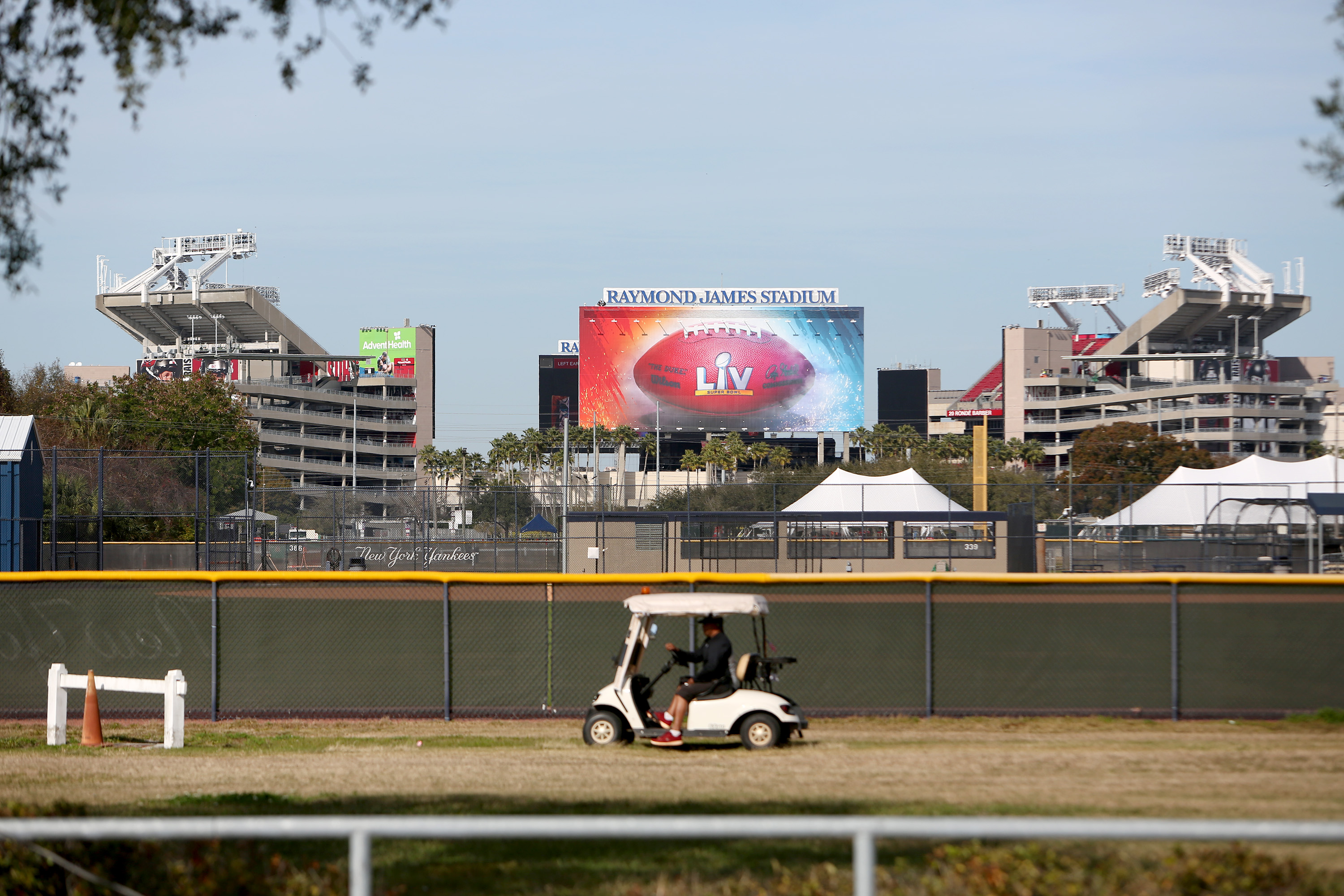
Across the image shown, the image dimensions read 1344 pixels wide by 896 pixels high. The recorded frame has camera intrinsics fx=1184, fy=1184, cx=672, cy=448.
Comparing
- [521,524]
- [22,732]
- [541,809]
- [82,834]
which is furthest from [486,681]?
[521,524]

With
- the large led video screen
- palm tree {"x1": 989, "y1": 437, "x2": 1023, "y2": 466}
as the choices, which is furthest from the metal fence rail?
palm tree {"x1": 989, "y1": 437, "x2": 1023, "y2": 466}

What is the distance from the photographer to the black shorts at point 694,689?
41.6ft

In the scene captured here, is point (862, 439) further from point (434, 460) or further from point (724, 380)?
point (434, 460)

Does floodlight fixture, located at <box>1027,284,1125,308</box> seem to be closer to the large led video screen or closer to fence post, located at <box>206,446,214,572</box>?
the large led video screen

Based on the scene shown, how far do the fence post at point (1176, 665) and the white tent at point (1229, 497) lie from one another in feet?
71.2

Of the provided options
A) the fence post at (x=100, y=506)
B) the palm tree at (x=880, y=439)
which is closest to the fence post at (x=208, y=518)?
the fence post at (x=100, y=506)

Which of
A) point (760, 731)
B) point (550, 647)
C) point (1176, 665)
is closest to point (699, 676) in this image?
point (760, 731)

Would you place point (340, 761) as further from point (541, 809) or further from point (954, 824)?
point (954, 824)

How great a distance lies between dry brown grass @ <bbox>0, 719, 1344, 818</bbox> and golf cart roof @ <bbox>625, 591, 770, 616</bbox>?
57.1 inches

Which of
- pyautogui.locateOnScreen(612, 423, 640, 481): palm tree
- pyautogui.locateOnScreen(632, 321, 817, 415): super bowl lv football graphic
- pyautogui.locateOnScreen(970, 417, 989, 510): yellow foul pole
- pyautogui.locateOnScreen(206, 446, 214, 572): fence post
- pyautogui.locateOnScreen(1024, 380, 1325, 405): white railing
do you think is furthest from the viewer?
pyautogui.locateOnScreen(1024, 380, 1325, 405): white railing

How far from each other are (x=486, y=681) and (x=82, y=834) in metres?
11.4

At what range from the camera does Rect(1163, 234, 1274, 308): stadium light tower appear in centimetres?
13425

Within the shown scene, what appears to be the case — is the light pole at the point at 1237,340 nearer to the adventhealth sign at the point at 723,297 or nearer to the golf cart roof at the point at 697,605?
the adventhealth sign at the point at 723,297

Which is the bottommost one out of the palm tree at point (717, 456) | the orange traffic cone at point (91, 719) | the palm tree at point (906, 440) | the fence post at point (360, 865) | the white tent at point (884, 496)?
the orange traffic cone at point (91, 719)
